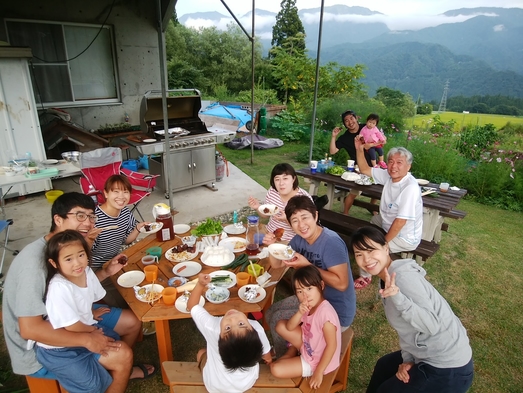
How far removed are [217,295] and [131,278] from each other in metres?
0.70

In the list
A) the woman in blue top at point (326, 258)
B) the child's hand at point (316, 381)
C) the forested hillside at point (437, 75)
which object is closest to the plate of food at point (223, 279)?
the woman in blue top at point (326, 258)

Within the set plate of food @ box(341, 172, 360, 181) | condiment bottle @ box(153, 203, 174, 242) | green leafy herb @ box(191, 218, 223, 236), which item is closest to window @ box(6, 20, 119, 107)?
condiment bottle @ box(153, 203, 174, 242)

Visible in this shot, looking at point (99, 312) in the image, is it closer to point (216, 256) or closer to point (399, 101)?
point (216, 256)

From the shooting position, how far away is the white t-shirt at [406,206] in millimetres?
3119

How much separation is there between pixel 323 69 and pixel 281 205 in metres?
10.9

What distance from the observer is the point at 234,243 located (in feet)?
9.48

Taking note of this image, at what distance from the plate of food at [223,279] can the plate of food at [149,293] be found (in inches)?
14.9

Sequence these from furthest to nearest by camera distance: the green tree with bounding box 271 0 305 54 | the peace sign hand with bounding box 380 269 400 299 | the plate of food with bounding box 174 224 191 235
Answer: the green tree with bounding box 271 0 305 54 < the plate of food with bounding box 174 224 191 235 < the peace sign hand with bounding box 380 269 400 299

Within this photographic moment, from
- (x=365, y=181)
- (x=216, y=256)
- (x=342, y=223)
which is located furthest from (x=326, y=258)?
(x=365, y=181)

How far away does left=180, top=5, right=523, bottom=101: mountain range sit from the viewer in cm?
2377

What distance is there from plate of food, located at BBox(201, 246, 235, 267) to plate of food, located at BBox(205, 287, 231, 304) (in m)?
0.29

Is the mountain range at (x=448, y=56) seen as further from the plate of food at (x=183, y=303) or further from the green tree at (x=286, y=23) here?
the plate of food at (x=183, y=303)

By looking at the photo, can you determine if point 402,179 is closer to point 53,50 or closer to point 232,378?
point 232,378

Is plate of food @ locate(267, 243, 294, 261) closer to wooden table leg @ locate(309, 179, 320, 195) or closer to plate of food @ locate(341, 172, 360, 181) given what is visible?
plate of food @ locate(341, 172, 360, 181)
